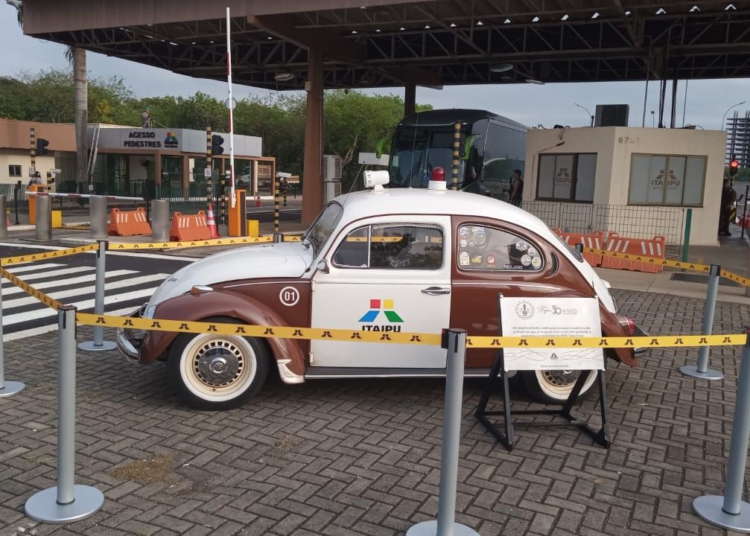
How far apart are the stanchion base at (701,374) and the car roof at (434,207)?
7.80 feet

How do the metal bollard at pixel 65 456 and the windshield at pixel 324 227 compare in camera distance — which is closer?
the metal bollard at pixel 65 456

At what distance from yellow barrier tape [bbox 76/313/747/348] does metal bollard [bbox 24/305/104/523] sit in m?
0.24

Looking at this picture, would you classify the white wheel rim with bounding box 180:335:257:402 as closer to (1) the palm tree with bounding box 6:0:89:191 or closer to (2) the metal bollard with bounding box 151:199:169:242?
(2) the metal bollard with bounding box 151:199:169:242

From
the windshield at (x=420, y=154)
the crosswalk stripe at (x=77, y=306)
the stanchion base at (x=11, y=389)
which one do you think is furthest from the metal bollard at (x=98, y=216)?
the stanchion base at (x=11, y=389)

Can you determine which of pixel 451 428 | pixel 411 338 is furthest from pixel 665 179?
pixel 451 428

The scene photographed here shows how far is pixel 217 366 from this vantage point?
5.18m

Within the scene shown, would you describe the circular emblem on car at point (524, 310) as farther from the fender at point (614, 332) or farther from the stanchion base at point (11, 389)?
the stanchion base at point (11, 389)

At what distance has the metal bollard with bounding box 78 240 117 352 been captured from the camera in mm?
6781

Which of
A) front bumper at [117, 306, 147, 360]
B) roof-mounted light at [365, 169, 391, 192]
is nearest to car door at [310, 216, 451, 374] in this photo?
roof-mounted light at [365, 169, 391, 192]

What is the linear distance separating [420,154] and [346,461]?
15.9 m

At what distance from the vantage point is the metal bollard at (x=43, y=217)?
54.0ft

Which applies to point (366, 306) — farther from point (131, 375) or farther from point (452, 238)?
point (131, 375)

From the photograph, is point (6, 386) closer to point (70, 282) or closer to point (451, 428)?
point (451, 428)

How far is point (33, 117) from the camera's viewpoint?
165 feet
